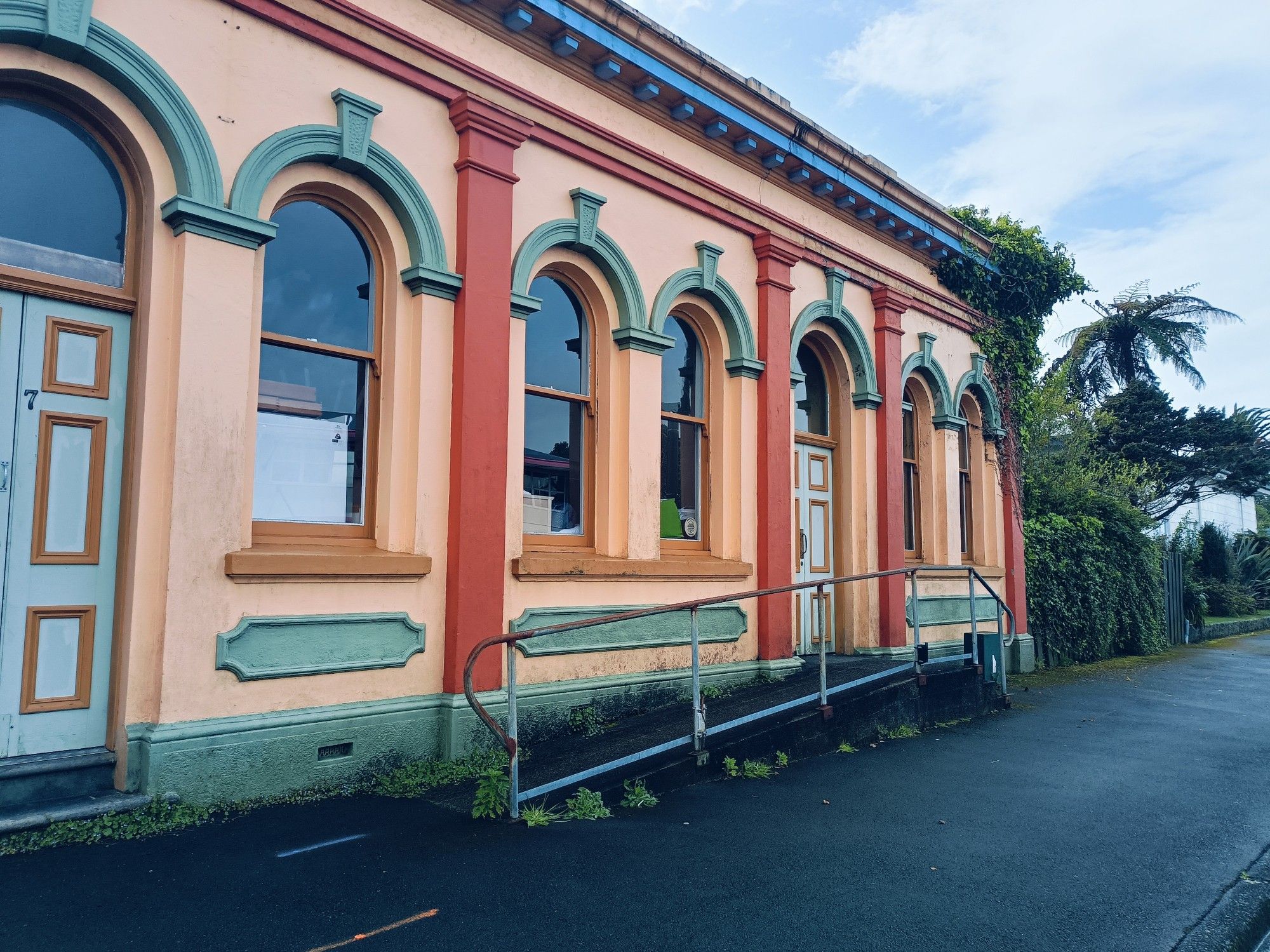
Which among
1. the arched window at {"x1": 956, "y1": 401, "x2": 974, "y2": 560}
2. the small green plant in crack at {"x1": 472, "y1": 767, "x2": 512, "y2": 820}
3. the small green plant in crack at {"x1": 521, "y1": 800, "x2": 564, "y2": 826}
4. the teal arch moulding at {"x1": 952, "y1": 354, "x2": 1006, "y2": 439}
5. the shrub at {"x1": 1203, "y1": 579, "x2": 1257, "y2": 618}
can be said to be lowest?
the small green plant in crack at {"x1": 521, "y1": 800, "x2": 564, "y2": 826}

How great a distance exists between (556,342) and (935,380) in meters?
6.61

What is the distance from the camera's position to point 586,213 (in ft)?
27.0

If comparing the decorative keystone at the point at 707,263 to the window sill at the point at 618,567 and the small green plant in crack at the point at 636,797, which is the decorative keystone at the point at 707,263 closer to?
the window sill at the point at 618,567

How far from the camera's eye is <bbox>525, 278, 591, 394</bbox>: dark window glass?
27.2 ft

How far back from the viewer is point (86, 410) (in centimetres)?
567

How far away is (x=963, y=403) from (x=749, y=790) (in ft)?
30.6

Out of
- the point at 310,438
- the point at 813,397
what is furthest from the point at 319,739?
the point at 813,397

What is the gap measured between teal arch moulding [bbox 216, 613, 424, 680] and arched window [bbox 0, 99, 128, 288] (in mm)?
2338

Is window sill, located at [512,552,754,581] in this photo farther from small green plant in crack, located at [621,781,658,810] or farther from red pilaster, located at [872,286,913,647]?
red pilaster, located at [872,286,913,647]

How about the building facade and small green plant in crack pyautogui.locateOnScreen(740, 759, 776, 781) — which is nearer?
the building facade

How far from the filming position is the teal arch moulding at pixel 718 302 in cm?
900

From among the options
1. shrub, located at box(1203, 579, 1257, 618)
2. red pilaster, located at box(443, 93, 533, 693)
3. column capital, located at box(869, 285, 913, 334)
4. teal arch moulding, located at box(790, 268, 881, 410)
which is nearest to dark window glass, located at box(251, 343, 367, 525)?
red pilaster, located at box(443, 93, 533, 693)

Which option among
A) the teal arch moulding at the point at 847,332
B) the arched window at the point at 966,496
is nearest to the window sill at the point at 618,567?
the teal arch moulding at the point at 847,332

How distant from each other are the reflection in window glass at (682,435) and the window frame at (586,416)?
0.94 meters
